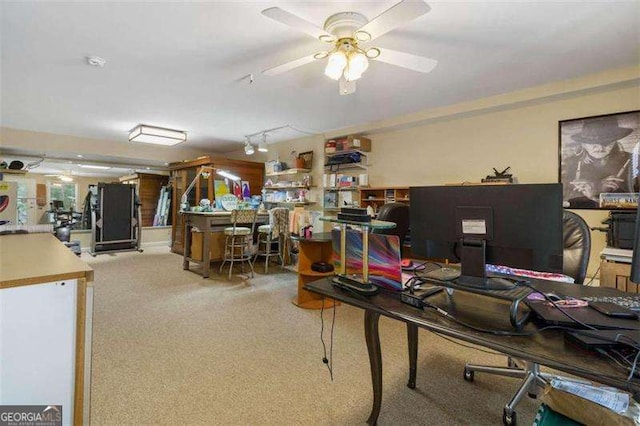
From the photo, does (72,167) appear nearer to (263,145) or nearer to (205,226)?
(205,226)

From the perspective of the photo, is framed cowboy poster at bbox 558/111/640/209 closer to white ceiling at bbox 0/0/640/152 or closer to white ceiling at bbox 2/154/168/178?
white ceiling at bbox 0/0/640/152

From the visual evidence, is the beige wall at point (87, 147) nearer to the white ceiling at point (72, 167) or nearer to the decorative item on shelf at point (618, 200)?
the white ceiling at point (72, 167)

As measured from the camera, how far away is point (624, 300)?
4.00ft

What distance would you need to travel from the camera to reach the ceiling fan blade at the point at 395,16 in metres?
1.44

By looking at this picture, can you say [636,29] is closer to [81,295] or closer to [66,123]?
[81,295]

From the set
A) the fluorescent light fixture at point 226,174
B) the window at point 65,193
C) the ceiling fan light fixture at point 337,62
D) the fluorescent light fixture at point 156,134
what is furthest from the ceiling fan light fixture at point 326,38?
the window at point 65,193

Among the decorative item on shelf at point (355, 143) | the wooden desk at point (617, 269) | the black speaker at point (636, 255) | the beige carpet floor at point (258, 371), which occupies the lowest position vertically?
the beige carpet floor at point (258, 371)

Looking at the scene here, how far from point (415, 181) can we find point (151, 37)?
3404 millimetres

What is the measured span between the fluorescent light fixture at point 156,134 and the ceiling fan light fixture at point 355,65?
13.1 ft

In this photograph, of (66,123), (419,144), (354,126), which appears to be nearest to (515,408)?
(419,144)

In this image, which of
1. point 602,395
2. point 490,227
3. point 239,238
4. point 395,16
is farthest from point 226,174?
point 602,395

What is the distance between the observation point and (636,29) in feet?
6.67

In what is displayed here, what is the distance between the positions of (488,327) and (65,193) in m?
11.3

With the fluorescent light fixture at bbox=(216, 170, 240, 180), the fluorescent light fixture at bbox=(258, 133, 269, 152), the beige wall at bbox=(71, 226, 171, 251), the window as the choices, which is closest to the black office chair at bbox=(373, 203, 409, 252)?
the fluorescent light fixture at bbox=(258, 133, 269, 152)
